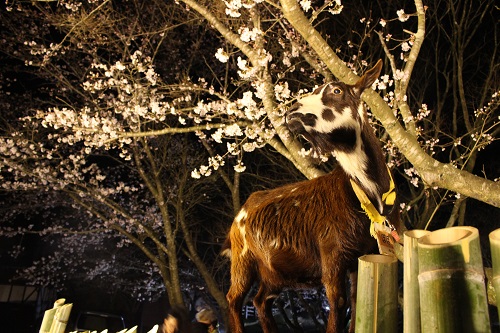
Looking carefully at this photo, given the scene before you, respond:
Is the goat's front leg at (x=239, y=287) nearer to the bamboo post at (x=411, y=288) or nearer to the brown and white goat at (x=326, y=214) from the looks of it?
the brown and white goat at (x=326, y=214)

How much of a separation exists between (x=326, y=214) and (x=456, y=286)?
245 cm

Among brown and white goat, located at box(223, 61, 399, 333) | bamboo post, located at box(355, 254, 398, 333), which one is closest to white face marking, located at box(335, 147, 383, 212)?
brown and white goat, located at box(223, 61, 399, 333)

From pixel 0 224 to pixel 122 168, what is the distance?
641cm

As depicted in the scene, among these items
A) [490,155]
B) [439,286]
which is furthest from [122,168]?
[439,286]

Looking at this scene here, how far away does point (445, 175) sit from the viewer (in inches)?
182

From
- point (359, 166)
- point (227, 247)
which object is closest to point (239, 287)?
point (227, 247)

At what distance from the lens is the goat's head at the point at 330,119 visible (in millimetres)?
3566

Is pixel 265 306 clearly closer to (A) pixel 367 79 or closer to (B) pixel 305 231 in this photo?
(B) pixel 305 231

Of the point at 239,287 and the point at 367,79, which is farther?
the point at 239,287

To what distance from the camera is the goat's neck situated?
3611 mm

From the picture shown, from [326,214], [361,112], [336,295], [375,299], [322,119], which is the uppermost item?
[361,112]

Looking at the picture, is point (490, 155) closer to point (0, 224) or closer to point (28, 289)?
point (0, 224)

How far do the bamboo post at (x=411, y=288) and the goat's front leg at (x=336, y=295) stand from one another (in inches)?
75.6

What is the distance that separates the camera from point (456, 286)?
4.53 feet
